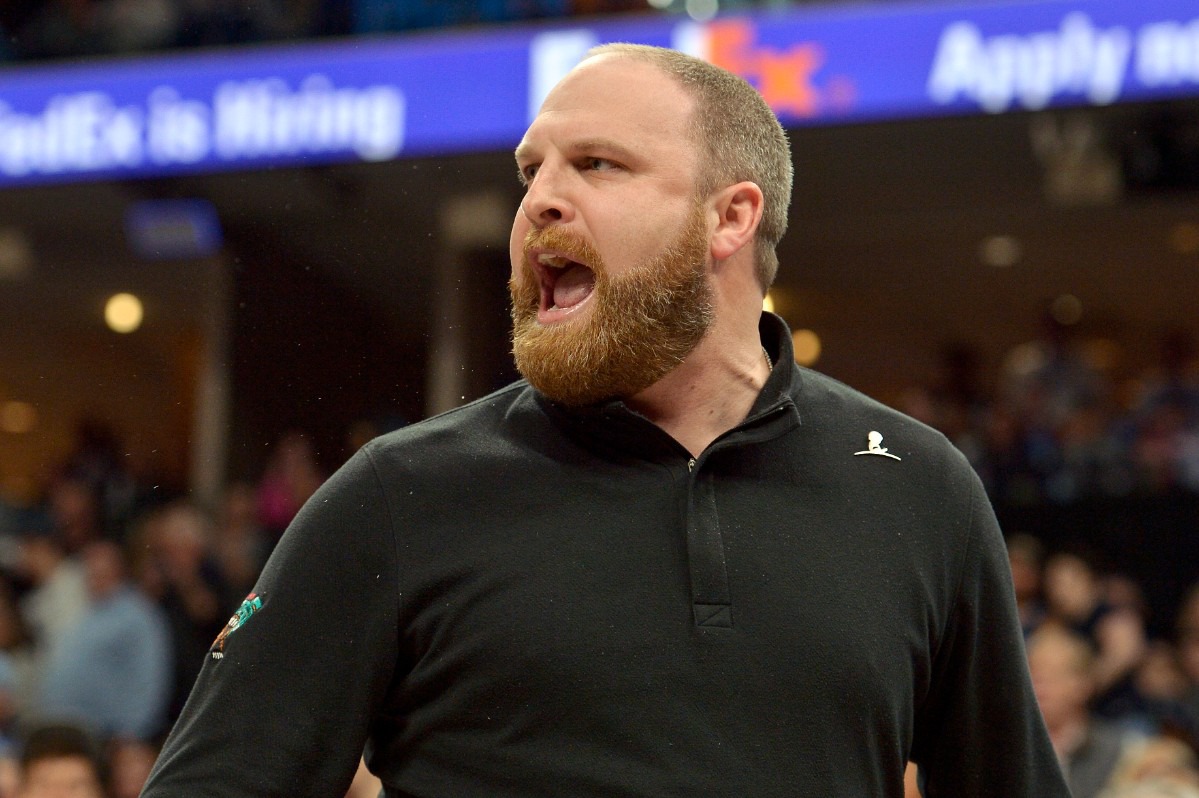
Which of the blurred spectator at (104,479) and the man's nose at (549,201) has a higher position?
the man's nose at (549,201)

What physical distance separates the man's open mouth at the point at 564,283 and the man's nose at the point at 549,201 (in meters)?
0.04

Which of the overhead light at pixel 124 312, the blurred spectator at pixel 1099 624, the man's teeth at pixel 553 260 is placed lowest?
the blurred spectator at pixel 1099 624

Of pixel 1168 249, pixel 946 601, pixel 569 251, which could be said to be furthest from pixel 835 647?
pixel 1168 249

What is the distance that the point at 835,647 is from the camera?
1.38m

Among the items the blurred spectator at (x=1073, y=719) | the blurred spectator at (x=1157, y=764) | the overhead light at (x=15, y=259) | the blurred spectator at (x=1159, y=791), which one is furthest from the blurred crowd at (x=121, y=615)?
the blurred spectator at (x=1157, y=764)

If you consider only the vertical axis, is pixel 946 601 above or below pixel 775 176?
below

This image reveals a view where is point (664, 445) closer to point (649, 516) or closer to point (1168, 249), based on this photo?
point (649, 516)

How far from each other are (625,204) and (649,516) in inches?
12.5

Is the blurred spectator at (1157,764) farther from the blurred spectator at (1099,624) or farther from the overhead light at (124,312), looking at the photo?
the overhead light at (124,312)

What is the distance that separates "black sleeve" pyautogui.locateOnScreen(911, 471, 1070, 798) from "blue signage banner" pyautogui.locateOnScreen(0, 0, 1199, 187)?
3.81m

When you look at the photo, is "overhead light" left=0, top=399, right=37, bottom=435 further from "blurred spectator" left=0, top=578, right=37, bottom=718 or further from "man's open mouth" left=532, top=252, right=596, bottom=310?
"blurred spectator" left=0, top=578, right=37, bottom=718

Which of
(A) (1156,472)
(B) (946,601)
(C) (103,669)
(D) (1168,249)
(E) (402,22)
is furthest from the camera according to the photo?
(D) (1168,249)

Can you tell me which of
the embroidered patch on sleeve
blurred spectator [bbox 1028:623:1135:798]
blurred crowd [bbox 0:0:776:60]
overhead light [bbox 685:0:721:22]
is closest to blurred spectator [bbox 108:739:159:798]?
the embroidered patch on sleeve

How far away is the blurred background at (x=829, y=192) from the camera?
3.40 metres
